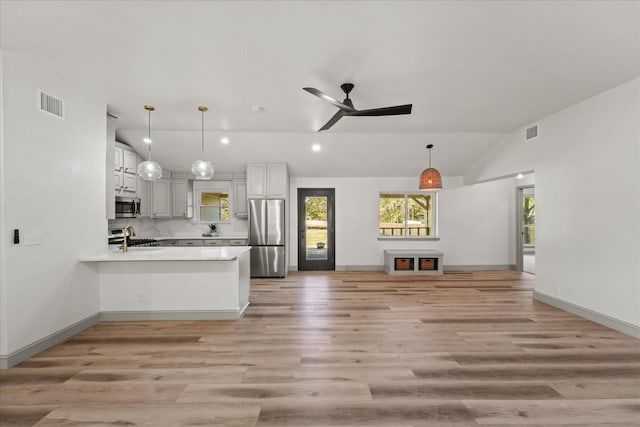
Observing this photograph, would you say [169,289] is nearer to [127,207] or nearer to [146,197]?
[127,207]

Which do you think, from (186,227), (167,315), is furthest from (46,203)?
(186,227)

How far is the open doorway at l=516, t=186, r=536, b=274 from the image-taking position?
7.04m

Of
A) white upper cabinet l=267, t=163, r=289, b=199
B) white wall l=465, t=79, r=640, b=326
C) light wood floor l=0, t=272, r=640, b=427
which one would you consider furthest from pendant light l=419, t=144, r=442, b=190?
white upper cabinet l=267, t=163, r=289, b=199

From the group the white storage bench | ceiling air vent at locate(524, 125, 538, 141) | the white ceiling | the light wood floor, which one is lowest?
the light wood floor

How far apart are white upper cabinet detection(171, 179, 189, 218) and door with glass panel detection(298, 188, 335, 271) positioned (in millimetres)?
2672

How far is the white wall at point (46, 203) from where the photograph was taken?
2.58 m

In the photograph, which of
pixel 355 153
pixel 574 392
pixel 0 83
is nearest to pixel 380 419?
pixel 574 392

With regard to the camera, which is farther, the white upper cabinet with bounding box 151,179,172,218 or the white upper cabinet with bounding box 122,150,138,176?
the white upper cabinet with bounding box 151,179,172,218

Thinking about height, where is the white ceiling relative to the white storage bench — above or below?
above

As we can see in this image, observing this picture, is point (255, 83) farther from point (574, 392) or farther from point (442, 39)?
point (574, 392)

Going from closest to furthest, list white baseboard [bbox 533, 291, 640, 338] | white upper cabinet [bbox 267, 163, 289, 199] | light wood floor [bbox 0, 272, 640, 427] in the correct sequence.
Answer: light wood floor [bbox 0, 272, 640, 427] → white baseboard [bbox 533, 291, 640, 338] → white upper cabinet [bbox 267, 163, 289, 199]

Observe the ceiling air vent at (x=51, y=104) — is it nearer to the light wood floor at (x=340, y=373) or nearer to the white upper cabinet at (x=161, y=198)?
the light wood floor at (x=340, y=373)

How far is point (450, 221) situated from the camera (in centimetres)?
722

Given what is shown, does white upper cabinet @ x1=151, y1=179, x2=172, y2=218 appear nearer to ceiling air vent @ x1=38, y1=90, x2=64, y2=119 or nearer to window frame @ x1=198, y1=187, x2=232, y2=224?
window frame @ x1=198, y1=187, x2=232, y2=224
